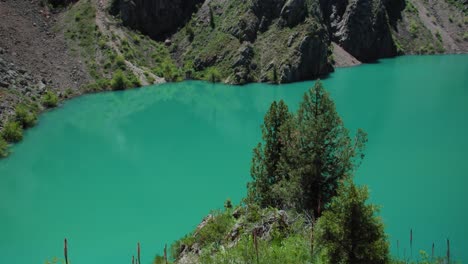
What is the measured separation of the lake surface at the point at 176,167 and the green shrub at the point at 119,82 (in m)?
3.20

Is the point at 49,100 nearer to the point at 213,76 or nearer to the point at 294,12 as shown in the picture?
the point at 213,76

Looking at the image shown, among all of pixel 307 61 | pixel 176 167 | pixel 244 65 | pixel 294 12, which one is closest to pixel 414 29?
pixel 294 12

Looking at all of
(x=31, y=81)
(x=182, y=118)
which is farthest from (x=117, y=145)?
(x=31, y=81)

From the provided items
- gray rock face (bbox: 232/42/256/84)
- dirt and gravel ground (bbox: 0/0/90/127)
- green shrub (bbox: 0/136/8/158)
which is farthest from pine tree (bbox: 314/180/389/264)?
gray rock face (bbox: 232/42/256/84)

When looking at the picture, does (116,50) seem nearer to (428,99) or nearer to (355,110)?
(355,110)

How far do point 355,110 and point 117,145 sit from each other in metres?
34.2

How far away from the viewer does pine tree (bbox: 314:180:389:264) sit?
15.1 m

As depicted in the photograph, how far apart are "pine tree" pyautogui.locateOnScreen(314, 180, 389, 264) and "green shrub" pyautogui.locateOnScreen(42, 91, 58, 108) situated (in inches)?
2433

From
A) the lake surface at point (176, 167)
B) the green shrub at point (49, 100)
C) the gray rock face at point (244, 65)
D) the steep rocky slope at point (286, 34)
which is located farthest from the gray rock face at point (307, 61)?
the green shrub at point (49, 100)

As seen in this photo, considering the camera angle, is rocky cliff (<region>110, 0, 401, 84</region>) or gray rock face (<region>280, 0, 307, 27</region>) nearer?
rocky cliff (<region>110, 0, 401, 84</region>)

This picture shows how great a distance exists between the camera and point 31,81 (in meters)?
70.4

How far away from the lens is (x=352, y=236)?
50.6ft

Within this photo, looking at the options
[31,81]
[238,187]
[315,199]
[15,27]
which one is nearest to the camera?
[315,199]

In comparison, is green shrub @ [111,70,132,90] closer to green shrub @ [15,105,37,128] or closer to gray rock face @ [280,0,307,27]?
green shrub @ [15,105,37,128]
